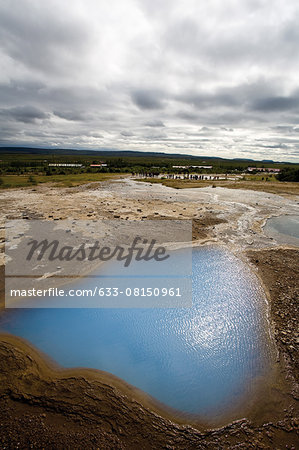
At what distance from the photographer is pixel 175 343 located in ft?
24.0

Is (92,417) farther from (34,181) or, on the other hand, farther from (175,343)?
(34,181)

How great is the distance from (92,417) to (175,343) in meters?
3.13

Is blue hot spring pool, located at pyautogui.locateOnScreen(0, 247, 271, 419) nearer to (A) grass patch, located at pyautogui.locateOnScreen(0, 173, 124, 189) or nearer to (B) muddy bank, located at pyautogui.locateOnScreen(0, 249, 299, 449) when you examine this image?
(B) muddy bank, located at pyautogui.locateOnScreen(0, 249, 299, 449)

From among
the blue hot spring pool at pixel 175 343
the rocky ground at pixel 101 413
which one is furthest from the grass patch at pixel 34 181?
the rocky ground at pixel 101 413

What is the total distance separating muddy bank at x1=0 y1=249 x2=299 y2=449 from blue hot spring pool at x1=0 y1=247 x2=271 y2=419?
48cm

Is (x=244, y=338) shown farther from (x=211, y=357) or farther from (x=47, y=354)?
(x=47, y=354)

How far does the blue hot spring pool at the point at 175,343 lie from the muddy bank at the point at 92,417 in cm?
48

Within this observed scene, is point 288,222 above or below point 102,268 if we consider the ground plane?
above

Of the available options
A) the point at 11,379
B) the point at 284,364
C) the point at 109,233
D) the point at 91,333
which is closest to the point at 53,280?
the point at 91,333

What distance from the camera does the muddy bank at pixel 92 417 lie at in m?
4.75

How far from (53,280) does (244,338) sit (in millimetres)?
8557

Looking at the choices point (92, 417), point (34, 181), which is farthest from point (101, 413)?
point (34, 181)

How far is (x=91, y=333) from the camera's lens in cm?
773

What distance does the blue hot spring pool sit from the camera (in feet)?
19.7
